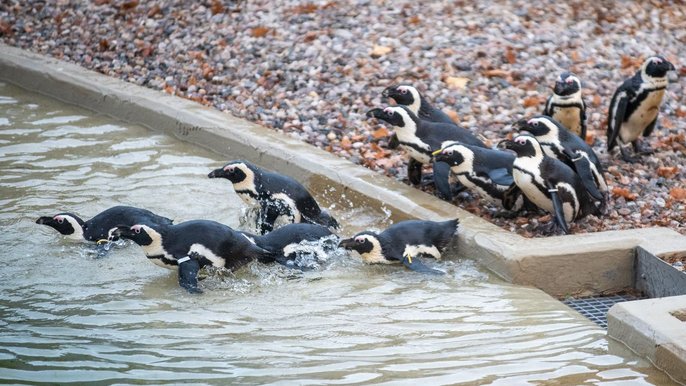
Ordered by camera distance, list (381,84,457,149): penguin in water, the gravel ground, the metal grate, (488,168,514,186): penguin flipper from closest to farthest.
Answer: the metal grate
(488,168,514,186): penguin flipper
(381,84,457,149): penguin in water
the gravel ground

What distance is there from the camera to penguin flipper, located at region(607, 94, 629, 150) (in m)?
7.38

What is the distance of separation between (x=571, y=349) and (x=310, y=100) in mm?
4064

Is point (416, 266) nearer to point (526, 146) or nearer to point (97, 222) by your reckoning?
point (526, 146)

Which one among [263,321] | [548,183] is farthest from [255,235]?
[548,183]

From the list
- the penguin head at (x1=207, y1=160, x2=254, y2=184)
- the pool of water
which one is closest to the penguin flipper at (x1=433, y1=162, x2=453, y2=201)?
the pool of water

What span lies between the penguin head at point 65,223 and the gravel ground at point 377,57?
2.09 m

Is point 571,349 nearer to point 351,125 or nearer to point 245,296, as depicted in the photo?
point 245,296

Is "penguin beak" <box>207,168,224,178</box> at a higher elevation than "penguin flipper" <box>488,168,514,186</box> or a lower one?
lower

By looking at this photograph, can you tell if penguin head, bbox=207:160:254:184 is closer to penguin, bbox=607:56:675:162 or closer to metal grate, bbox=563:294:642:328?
metal grate, bbox=563:294:642:328

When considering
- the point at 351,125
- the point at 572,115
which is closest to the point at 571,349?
the point at 572,115

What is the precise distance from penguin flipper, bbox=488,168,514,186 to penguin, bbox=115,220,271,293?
5.39 ft

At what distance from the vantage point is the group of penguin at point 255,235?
5496 mm

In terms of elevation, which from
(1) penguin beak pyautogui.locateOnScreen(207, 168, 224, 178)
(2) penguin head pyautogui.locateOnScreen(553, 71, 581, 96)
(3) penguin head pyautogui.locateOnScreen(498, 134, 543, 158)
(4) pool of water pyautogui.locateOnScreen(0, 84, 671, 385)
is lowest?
(4) pool of water pyautogui.locateOnScreen(0, 84, 671, 385)

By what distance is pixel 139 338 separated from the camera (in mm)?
4680
